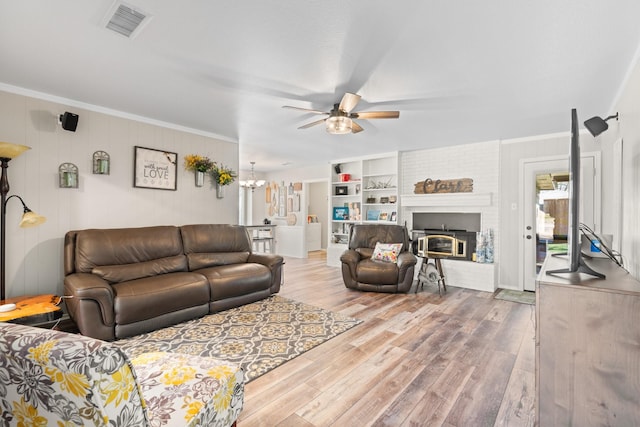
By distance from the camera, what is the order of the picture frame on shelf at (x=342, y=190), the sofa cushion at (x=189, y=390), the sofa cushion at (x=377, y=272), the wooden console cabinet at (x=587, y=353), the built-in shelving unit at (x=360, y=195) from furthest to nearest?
the picture frame on shelf at (x=342, y=190) < the built-in shelving unit at (x=360, y=195) < the sofa cushion at (x=377, y=272) < the wooden console cabinet at (x=587, y=353) < the sofa cushion at (x=189, y=390)

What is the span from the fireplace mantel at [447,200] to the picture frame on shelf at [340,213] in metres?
1.45

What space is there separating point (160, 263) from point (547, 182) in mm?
5554

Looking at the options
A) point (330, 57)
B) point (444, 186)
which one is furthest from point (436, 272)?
point (330, 57)

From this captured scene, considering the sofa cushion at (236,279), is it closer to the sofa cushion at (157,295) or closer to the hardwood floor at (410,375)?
the sofa cushion at (157,295)

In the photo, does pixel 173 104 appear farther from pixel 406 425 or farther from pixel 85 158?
pixel 406 425

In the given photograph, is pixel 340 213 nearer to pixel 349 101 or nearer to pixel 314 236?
pixel 314 236

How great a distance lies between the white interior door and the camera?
4.22 m

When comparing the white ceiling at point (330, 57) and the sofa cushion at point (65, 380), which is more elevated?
the white ceiling at point (330, 57)

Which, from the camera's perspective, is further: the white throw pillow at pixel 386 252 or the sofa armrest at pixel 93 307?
the white throw pillow at pixel 386 252

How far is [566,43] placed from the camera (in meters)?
2.15

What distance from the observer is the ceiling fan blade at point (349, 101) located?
2756 millimetres

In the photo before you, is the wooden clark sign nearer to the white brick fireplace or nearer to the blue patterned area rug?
the white brick fireplace

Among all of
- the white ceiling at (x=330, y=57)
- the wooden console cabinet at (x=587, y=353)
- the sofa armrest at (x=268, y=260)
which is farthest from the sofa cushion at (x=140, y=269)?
the wooden console cabinet at (x=587, y=353)

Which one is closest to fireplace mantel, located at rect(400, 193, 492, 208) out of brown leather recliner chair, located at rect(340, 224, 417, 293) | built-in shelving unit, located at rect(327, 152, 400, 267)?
built-in shelving unit, located at rect(327, 152, 400, 267)
